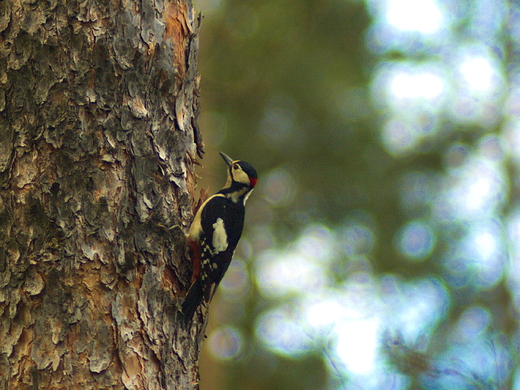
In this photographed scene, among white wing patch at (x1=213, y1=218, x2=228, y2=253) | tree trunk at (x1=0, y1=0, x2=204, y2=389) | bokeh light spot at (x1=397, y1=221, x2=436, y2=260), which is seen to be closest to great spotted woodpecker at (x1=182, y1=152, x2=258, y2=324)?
white wing patch at (x1=213, y1=218, x2=228, y2=253)

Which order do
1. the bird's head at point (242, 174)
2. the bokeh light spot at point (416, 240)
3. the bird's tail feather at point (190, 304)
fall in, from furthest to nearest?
the bokeh light spot at point (416, 240) → the bird's head at point (242, 174) → the bird's tail feather at point (190, 304)

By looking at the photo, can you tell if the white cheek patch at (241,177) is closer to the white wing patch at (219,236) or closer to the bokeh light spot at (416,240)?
the white wing patch at (219,236)

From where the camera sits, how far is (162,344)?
2.39 m

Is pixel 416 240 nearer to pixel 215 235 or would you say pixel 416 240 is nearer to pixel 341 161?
pixel 341 161

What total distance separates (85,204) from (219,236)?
1038 millimetres

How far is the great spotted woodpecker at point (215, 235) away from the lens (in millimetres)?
2669

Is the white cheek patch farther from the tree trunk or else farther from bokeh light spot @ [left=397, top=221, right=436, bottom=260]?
bokeh light spot @ [left=397, top=221, right=436, bottom=260]

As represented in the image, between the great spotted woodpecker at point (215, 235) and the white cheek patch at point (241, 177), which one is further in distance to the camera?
the white cheek patch at point (241, 177)

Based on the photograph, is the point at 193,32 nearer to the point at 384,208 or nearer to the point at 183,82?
the point at 183,82

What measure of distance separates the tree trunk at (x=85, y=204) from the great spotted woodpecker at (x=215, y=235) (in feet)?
0.40

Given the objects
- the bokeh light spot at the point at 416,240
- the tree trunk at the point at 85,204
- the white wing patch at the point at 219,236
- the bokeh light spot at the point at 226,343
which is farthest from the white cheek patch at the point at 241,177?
the bokeh light spot at the point at 416,240

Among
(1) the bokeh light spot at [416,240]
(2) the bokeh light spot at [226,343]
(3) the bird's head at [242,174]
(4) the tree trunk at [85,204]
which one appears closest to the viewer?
(4) the tree trunk at [85,204]

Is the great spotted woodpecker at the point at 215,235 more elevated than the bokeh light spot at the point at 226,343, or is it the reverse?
the bokeh light spot at the point at 226,343

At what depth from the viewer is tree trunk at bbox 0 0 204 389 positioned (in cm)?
221
